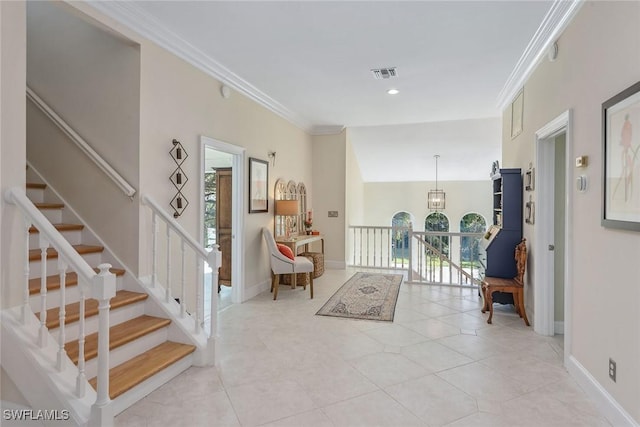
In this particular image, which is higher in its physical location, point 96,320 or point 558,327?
point 96,320

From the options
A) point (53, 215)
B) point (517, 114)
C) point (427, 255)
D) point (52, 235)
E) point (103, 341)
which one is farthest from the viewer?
point (427, 255)

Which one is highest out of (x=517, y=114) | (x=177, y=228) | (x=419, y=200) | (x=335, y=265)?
(x=517, y=114)

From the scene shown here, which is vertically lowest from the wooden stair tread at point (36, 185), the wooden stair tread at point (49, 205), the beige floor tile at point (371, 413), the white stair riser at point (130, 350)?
the beige floor tile at point (371, 413)

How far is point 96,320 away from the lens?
2.51m

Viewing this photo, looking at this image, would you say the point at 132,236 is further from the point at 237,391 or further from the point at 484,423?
the point at 484,423

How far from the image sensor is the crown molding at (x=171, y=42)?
2.68 m

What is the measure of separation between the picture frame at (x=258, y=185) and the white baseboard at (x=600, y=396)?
3829 millimetres

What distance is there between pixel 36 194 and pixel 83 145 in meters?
0.72

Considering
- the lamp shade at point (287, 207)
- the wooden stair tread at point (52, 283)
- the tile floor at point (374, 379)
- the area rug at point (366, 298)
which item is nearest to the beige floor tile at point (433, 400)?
the tile floor at point (374, 379)

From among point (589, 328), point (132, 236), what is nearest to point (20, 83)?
point (132, 236)

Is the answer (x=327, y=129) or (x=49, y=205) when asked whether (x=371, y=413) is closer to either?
(x=49, y=205)

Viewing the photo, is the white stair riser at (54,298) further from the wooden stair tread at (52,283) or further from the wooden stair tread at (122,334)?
the wooden stair tread at (122,334)

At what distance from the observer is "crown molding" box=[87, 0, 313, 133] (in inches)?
105

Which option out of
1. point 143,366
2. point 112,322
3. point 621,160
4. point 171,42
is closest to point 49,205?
point 112,322
